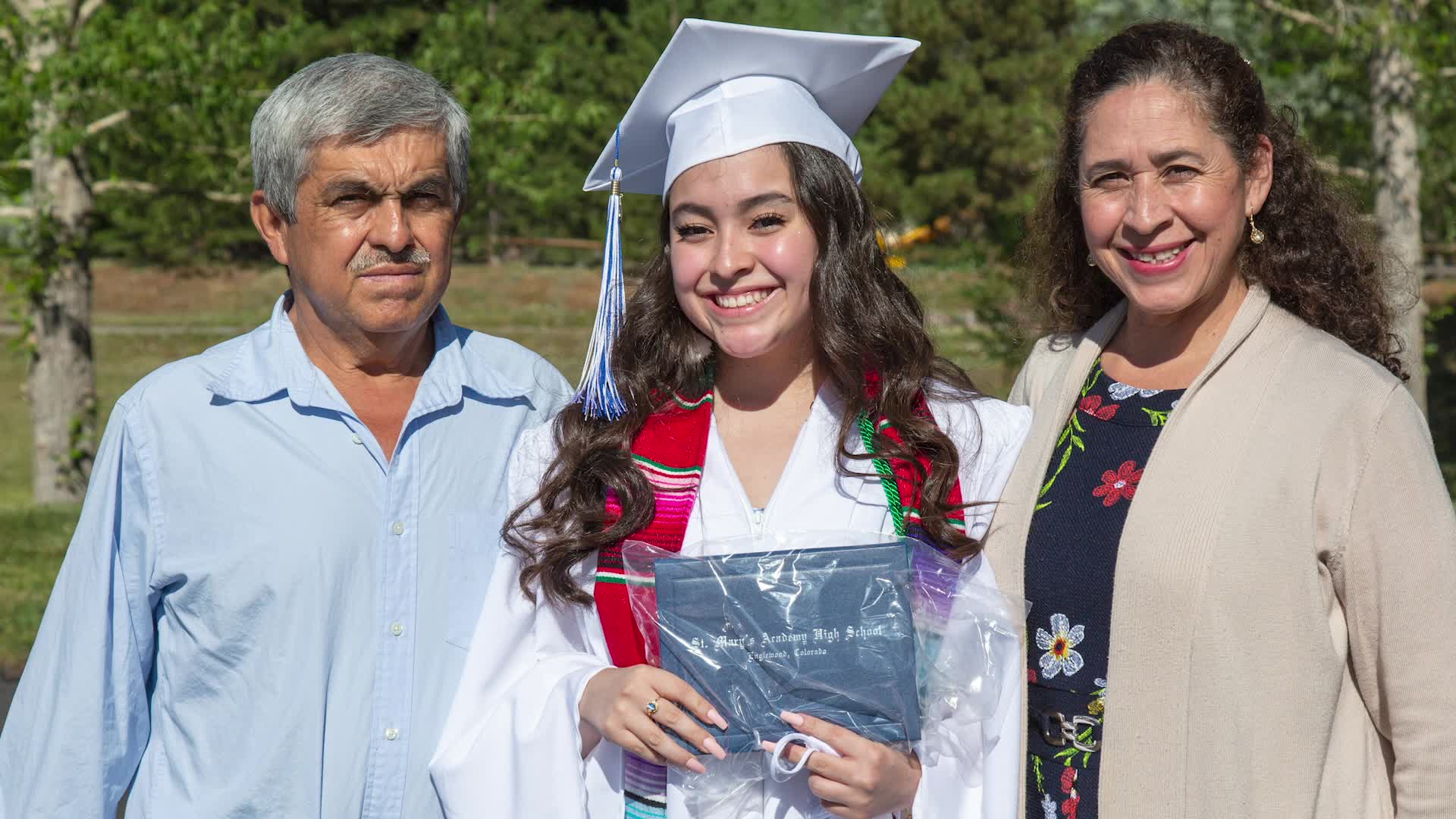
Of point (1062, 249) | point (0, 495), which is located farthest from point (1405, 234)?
point (0, 495)

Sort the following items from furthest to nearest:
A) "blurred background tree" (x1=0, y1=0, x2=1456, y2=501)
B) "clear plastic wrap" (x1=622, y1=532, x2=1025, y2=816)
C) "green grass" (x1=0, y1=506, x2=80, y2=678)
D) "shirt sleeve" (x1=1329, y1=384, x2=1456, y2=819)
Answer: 1. "blurred background tree" (x1=0, y1=0, x2=1456, y2=501)
2. "green grass" (x1=0, y1=506, x2=80, y2=678)
3. "shirt sleeve" (x1=1329, y1=384, x2=1456, y2=819)
4. "clear plastic wrap" (x1=622, y1=532, x2=1025, y2=816)

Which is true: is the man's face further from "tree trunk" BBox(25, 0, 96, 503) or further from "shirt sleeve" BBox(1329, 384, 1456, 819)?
"tree trunk" BBox(25, 0, 96, 503)

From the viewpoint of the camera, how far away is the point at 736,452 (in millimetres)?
2789

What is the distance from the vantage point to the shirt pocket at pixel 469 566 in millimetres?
2756

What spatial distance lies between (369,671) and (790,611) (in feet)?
2.85

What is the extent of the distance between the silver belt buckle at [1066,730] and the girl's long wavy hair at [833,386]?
431 mm

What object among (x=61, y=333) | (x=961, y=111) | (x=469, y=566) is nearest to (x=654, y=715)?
(x=469, y=566)

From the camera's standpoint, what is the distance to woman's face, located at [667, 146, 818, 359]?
103 inches

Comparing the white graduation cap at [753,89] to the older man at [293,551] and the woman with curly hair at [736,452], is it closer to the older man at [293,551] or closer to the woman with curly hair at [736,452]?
the woman with curly hair at [736,452]

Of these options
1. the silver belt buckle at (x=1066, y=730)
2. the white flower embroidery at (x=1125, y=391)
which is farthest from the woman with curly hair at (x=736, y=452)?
the white flower embroidery at (x=1125, y=391)

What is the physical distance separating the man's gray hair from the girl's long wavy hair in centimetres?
54

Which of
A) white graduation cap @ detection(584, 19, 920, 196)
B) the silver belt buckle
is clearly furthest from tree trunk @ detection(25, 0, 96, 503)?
the silver belt buckle

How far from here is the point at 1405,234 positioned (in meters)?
10.5

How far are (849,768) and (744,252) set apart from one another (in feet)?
3.08
